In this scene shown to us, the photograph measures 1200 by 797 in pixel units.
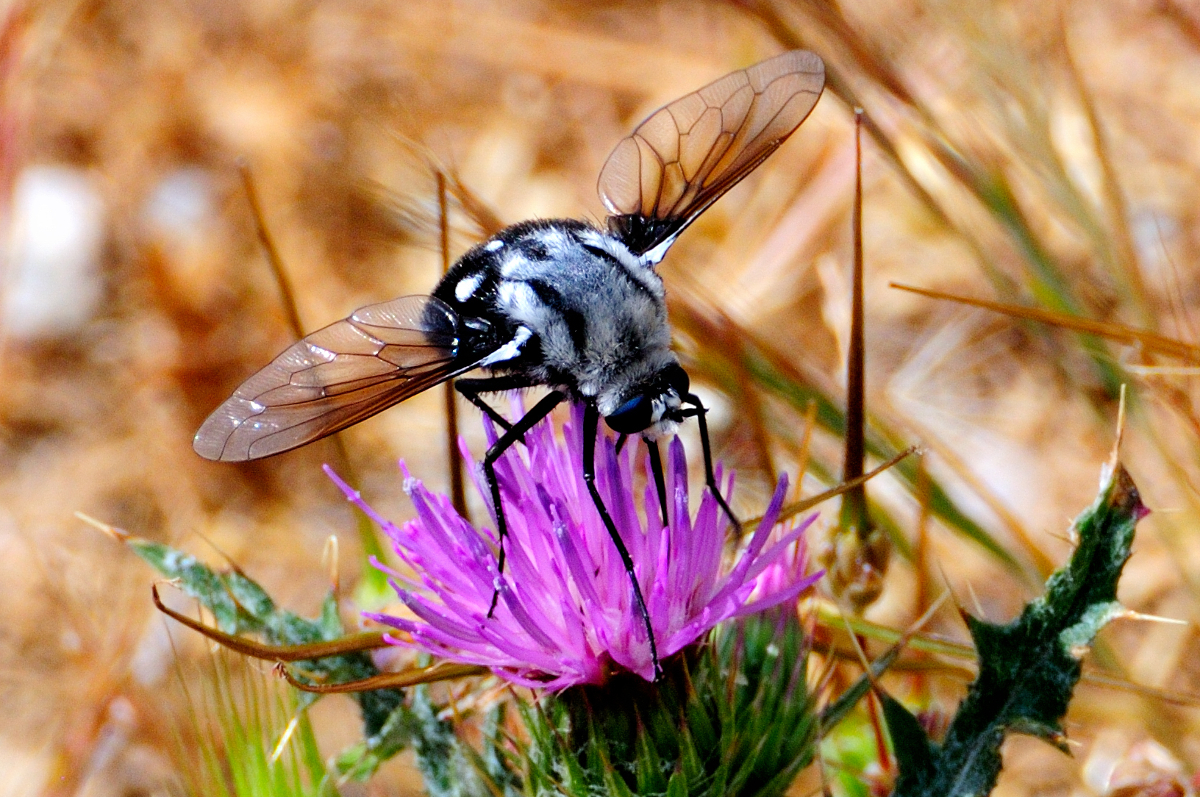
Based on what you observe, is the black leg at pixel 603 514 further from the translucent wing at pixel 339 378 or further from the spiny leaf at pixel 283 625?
the spiny leaf at pixel 283 625

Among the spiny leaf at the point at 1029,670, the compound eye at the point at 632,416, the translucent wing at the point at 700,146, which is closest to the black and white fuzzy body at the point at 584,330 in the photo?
the compound eye at the point at 632,416

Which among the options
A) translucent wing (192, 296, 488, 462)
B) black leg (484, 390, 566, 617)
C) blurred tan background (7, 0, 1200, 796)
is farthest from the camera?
blurred tan background (7, 0, 1200, 796)

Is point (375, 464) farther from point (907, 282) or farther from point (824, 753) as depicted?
point (824, 753)

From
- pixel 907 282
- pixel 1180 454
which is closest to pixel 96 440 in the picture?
pixel 907 282

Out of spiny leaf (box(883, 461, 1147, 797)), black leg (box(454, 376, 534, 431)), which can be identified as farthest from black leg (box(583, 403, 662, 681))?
spiny leaf (box(883, 461, 1147, 797))

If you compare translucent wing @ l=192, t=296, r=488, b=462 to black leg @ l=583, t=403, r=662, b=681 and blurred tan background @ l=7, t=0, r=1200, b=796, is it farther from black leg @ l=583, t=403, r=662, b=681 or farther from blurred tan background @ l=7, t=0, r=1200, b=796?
blurred tan background @ l=7, t=0, r=1200, b=796
